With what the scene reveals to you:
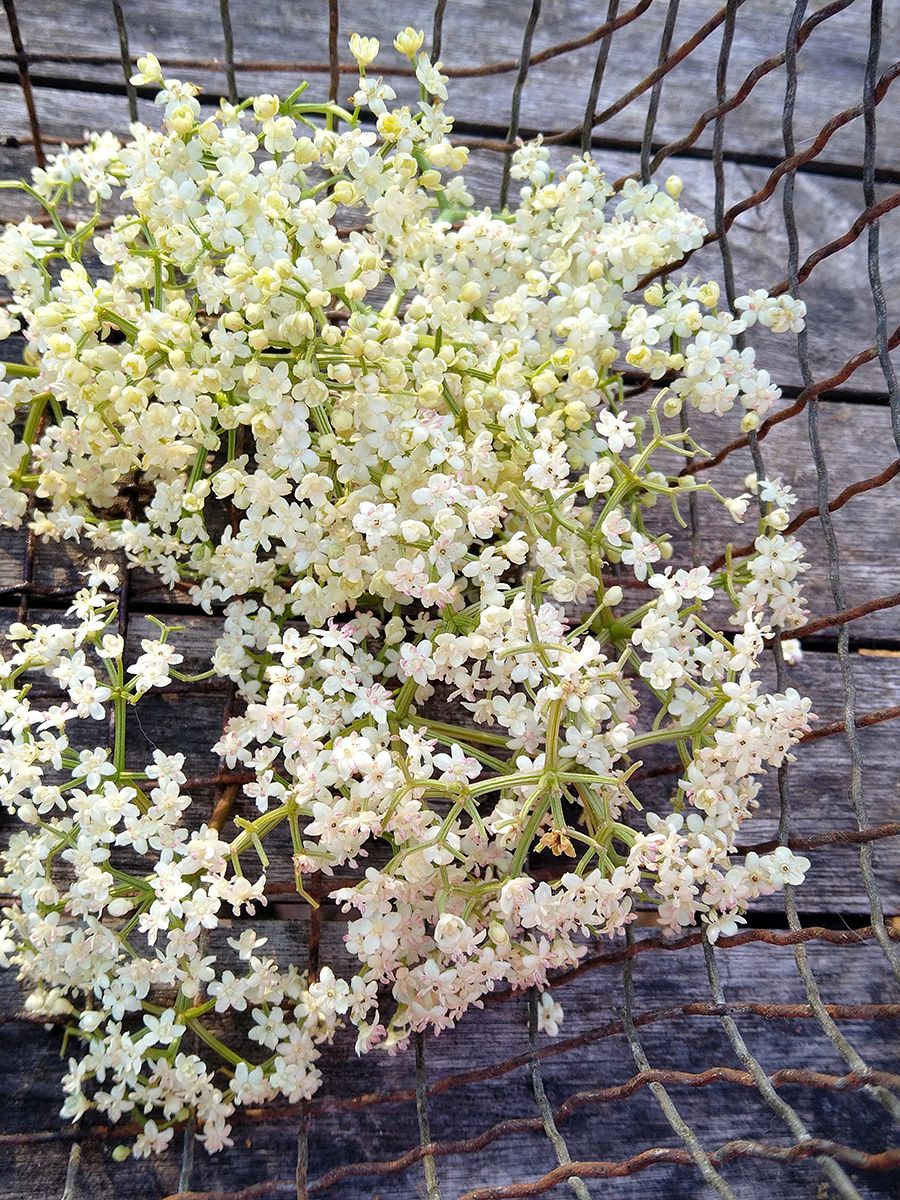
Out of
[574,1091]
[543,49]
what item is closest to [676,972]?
[574,1091]

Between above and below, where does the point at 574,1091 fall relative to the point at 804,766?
below

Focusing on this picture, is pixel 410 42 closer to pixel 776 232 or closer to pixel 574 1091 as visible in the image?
pixel 776 232

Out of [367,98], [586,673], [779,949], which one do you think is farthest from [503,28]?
[779,949]

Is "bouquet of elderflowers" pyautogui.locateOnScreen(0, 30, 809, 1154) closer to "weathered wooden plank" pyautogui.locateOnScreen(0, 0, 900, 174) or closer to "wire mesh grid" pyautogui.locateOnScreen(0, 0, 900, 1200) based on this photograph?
"wire mesh grid" pyautogui.locateOnScreen(0, 0, 900, 1200)

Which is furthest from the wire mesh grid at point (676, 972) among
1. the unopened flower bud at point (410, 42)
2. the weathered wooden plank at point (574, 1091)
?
the unopened flower bud at point (410, 42)

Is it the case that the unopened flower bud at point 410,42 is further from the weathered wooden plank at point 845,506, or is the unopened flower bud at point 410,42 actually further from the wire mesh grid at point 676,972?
the weathered wooden plank at point 845,506

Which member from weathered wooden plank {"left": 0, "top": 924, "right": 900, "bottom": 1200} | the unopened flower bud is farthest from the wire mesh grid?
the unopened flower bud
